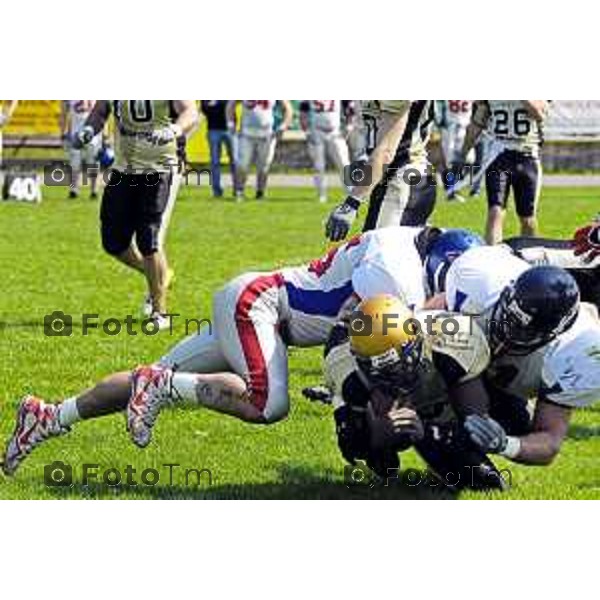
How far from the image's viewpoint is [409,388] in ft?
17.7

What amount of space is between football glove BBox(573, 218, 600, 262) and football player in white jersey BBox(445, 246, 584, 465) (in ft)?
2.47

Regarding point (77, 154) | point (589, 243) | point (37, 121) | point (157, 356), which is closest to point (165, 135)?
point (157, 356)

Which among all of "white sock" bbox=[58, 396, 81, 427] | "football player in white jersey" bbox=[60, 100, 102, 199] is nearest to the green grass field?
"white sock" bbox=[58, 396, 81, 427]

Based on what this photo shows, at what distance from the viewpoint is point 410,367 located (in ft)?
17.1

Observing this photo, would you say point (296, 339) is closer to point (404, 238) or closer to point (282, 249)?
point (404, 238)

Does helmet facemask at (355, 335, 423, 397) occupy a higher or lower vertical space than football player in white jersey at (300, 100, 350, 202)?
higher

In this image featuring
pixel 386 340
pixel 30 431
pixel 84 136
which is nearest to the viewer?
pixel 386 340

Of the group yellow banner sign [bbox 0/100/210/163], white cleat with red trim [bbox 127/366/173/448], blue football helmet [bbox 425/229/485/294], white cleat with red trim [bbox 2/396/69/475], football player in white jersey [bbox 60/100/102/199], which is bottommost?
yellow banner sign [bbox 0/100/210/163]

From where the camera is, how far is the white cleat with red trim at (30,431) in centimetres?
580

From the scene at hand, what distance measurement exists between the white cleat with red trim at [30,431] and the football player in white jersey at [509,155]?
4252 millimetres

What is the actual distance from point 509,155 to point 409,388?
4.62 meters

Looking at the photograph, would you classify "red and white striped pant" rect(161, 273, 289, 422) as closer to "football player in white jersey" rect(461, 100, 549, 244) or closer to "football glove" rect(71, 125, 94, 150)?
"football glove" rect(71, 125, 94, 150)

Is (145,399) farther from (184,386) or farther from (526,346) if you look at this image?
(526,346)

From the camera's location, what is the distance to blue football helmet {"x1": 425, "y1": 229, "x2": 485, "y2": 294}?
18.5ft
